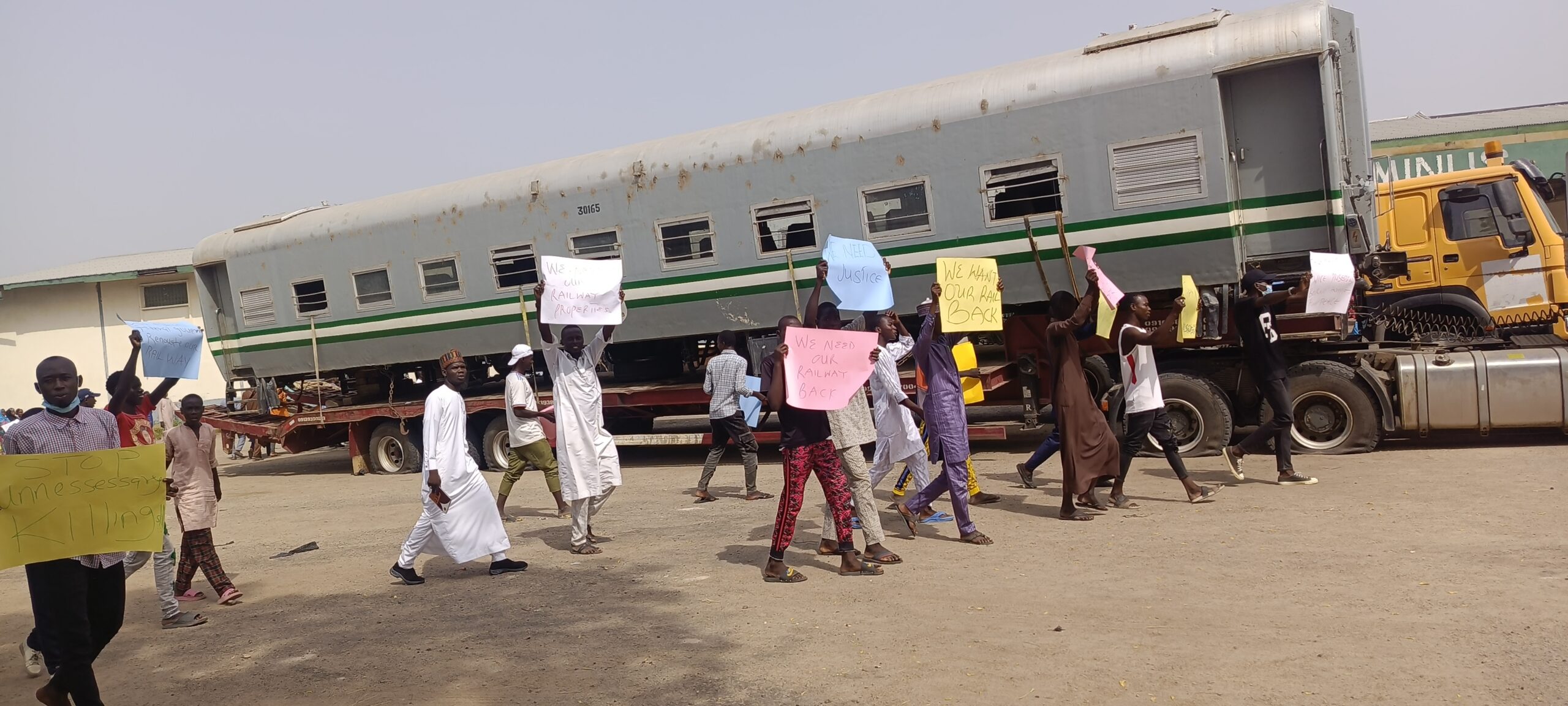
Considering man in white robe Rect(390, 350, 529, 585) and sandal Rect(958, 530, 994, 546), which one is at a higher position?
man in white robe Rect(390, 350, 529, 585)

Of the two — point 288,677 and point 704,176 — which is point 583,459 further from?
point 704,176

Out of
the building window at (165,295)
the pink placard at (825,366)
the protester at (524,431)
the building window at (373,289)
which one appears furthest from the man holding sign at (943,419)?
the building window at (165,295)

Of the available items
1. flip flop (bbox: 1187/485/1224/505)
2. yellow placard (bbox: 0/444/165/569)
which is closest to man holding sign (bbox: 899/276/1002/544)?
flip flop (bbox: 1187/485/1224/505)

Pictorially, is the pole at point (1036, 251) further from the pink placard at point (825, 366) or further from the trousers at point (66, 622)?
the trousers at point (66, 622)

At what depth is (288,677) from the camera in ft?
17.7

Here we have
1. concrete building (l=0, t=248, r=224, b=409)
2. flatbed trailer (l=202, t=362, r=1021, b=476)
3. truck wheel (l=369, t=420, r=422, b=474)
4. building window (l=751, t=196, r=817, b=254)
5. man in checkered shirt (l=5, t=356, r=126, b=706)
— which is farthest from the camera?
concrete building (l=0, t=248, r=224, b=409)

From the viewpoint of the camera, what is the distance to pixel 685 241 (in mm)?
12961

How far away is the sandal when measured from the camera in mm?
7395

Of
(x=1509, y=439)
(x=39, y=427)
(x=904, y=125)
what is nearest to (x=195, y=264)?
(x=904, y=125)

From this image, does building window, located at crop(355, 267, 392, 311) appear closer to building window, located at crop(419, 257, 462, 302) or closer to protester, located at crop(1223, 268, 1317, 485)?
building window, located at crop(419, 257, 462, 302)

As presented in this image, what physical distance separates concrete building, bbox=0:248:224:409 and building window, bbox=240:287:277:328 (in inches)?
560

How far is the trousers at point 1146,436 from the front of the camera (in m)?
8.16

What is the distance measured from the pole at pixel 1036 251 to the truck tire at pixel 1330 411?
2.26m

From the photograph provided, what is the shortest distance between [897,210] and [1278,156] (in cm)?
365
